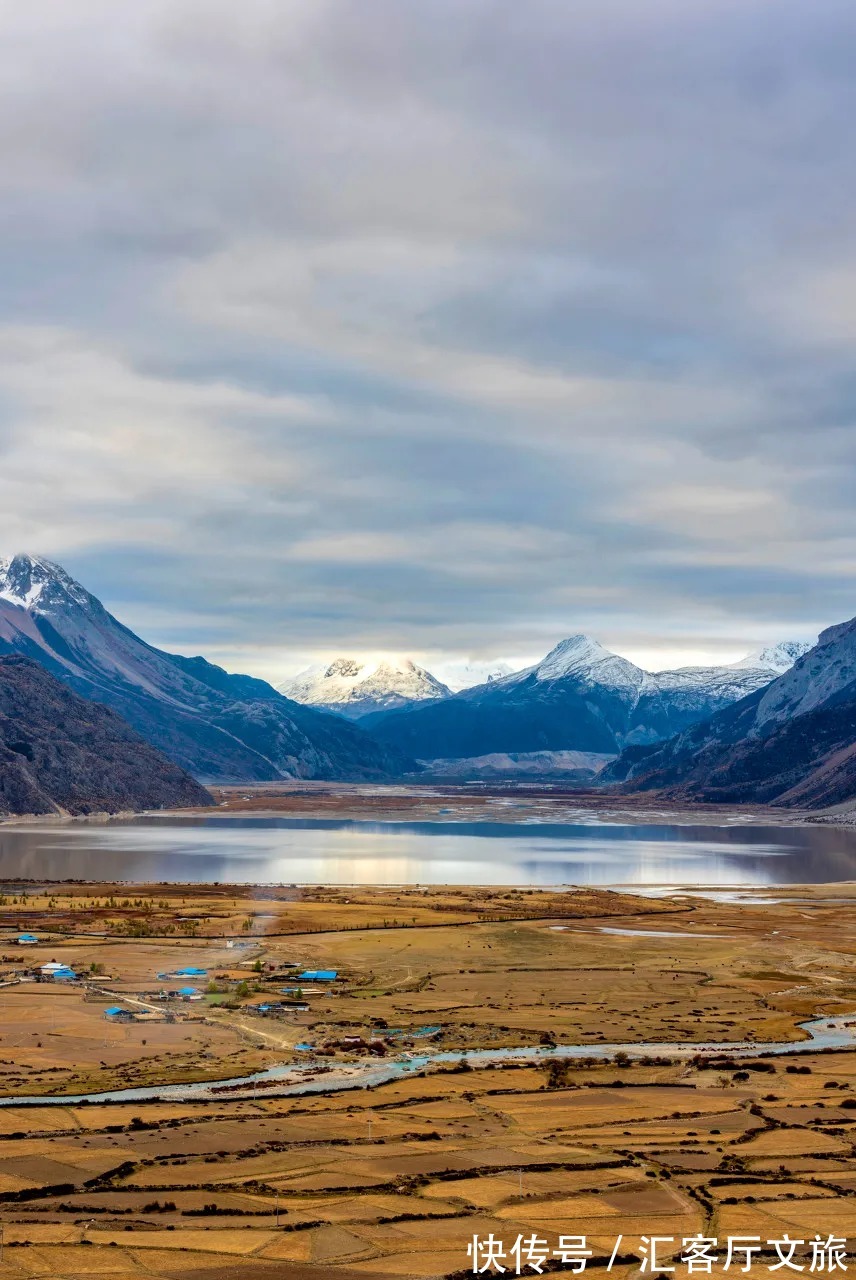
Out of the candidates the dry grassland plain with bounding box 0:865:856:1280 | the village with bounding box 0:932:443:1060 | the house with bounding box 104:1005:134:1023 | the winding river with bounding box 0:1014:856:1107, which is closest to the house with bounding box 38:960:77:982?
the village with bounding box 0:932:443:1060

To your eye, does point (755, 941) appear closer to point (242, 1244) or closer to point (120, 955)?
point (120, 955)

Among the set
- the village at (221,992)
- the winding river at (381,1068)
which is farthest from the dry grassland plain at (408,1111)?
the winding river at (381,1068)

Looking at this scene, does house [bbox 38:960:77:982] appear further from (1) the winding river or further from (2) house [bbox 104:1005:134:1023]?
(1) the winding river

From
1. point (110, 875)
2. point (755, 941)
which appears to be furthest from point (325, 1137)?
point (110, 875)

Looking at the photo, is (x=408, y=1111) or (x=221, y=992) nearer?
(x=408, y=1111)

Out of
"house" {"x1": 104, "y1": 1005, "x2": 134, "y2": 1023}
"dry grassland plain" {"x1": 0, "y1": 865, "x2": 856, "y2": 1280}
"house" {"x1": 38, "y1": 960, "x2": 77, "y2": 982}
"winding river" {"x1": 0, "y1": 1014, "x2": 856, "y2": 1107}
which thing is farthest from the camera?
"house" {"x1": 38, "y1": 960, "x2": 77, "y2": 982}

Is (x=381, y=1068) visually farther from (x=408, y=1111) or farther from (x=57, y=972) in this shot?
(x=57, y=972)

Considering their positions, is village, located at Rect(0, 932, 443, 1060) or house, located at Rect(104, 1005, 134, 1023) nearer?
village, located at Rect(0, 932, 443, 1060)

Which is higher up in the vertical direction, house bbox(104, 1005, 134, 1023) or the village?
house bbox(104, 1005, 134, 1023)

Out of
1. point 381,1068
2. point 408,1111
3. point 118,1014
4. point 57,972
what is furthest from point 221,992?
point 408,1111

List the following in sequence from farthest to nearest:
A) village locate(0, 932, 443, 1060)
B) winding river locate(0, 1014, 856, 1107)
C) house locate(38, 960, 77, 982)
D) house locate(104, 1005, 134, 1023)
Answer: house locate(38, 960, 77, 982), house locate(104, 1005, 134, 1023), village locate(0, 932, 443, 1060), winding river locate(0, 1014, 856, 1107)
